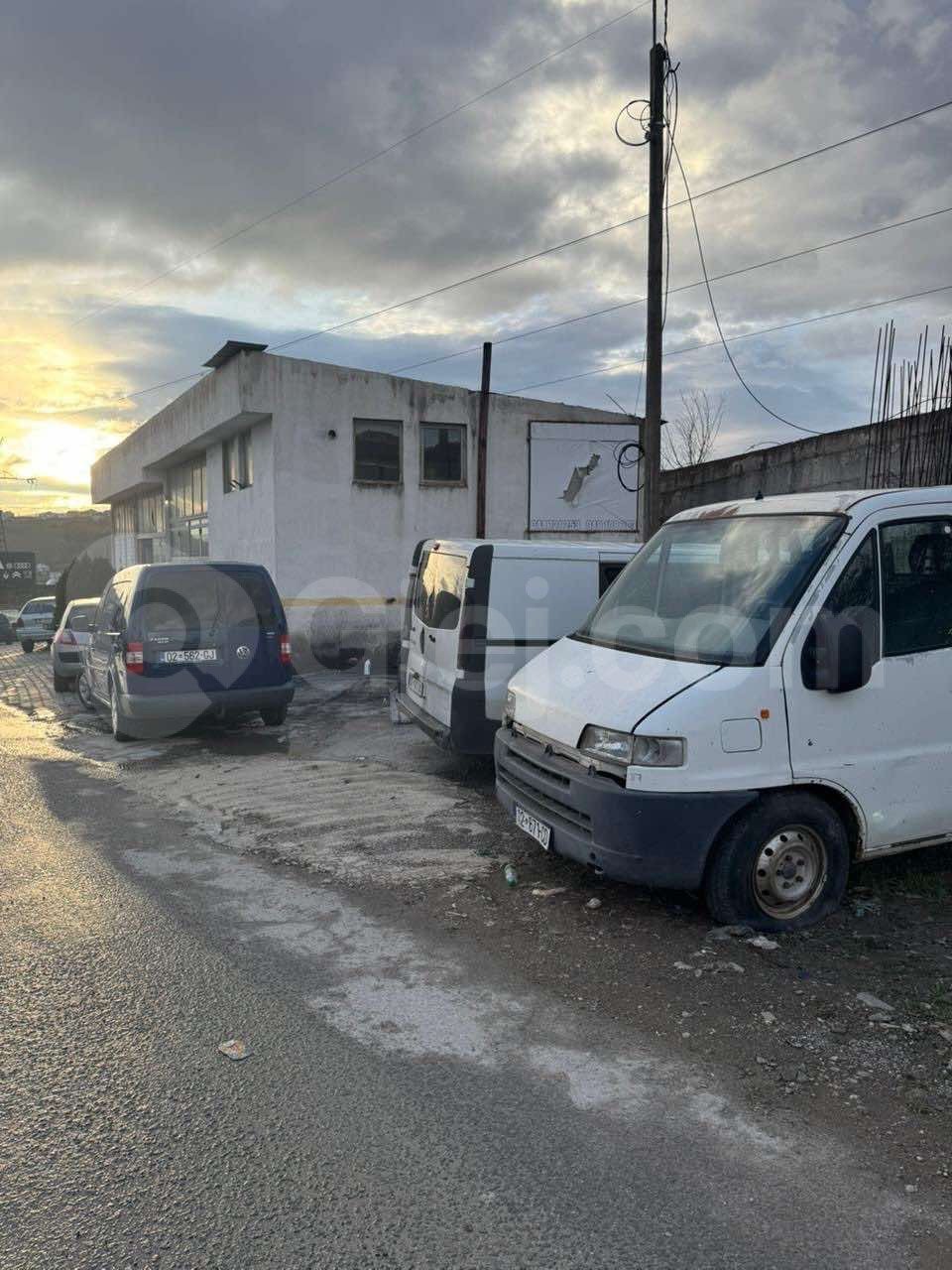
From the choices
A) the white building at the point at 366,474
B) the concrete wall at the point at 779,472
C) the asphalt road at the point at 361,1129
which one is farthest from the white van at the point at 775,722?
the white building at the point at 366,474

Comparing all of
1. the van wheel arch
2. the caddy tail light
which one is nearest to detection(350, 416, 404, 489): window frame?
the caddy tail light

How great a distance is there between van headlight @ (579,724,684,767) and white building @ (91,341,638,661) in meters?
13.7

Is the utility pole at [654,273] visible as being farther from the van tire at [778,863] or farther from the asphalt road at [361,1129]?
the asphalt road at [361,1129]

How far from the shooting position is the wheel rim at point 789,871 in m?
4.45

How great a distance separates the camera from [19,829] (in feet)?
21.2

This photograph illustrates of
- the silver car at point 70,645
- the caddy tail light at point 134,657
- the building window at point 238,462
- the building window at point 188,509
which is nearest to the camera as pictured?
the caddy tail light at point 134,657

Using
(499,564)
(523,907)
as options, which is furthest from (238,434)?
(523,907)

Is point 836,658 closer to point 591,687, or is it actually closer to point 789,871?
point 789,871

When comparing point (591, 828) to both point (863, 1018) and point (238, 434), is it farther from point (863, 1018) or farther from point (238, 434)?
point (238, 434)

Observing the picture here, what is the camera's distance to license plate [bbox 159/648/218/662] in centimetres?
942

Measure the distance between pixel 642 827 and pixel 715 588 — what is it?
148 centimetres

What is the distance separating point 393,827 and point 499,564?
235cm

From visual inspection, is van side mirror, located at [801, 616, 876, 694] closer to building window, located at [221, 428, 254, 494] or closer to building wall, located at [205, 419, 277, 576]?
building wall, located at [205, 419, 277, 576]

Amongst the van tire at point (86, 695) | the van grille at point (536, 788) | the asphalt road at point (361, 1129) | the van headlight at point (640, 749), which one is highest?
the van headlight at point (640, 749)
